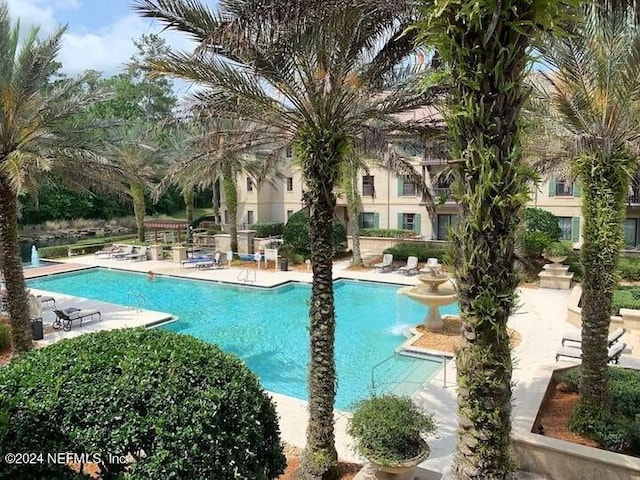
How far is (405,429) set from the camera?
19.5 feet

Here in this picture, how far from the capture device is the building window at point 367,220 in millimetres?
35875

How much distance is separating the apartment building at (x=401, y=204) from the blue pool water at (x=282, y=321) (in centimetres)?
491

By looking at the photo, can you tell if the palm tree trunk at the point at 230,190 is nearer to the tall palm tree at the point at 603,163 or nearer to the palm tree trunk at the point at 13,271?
the palm tree trunk at the point at 13,271

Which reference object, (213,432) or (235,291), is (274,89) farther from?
(235,291)

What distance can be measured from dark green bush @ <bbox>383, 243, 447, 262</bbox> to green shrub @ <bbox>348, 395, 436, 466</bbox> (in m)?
19.5

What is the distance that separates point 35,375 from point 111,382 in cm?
80

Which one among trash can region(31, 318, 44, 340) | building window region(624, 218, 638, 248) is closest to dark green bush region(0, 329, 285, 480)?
trash can region(31, 318, 44, 340)

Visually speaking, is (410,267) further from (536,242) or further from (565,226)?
(565,226)

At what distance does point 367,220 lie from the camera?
119 feet

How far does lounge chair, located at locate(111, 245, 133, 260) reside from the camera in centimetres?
3008

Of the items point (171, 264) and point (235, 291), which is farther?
point (171, 264)

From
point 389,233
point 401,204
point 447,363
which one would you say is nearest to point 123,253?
point 389,233

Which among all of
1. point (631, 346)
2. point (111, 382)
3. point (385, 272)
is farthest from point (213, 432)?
point (385, 272)

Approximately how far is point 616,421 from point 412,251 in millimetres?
19188
